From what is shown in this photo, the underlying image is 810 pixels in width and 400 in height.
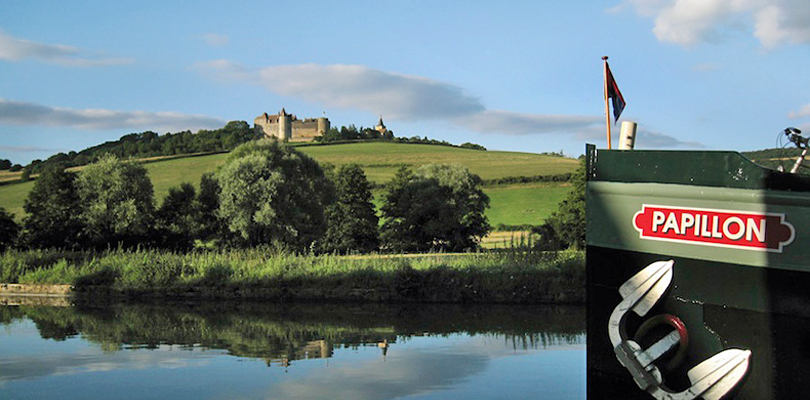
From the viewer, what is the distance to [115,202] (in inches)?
1357

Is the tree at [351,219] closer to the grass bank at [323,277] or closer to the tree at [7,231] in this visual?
the tree at [7,231]

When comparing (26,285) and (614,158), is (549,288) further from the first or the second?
(26,285)

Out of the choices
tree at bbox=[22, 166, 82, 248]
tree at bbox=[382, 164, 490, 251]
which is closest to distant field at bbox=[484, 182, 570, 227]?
tree at bbox=[382, 164, 490, 251]

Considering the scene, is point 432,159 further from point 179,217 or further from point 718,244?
A: point 718,244

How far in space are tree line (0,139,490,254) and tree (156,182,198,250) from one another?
0.17ft

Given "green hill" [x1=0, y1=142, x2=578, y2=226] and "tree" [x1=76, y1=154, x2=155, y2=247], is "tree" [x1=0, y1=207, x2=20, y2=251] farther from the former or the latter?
"green hill" [x1=0, y1=142, x2=578, y2=226]

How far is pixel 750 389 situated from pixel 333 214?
132 feet

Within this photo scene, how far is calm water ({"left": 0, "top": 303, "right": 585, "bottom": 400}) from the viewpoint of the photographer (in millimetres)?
7938

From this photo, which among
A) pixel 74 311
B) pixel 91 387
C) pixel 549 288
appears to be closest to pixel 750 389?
pixel 91 387

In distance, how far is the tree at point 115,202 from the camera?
109 feet

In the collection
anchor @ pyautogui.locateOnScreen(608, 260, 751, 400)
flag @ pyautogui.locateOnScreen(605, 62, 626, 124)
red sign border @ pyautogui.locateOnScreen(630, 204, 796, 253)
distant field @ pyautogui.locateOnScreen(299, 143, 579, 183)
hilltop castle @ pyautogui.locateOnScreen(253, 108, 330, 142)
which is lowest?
anchor @ pyautogui.locateOnScreen(608, 260, 751, 400)

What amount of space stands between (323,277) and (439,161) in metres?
52.3

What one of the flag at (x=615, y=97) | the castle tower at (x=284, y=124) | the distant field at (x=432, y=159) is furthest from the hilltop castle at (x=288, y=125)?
the flag at (x=615, y=97)

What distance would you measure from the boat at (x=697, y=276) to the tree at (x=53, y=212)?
30.8 metres
